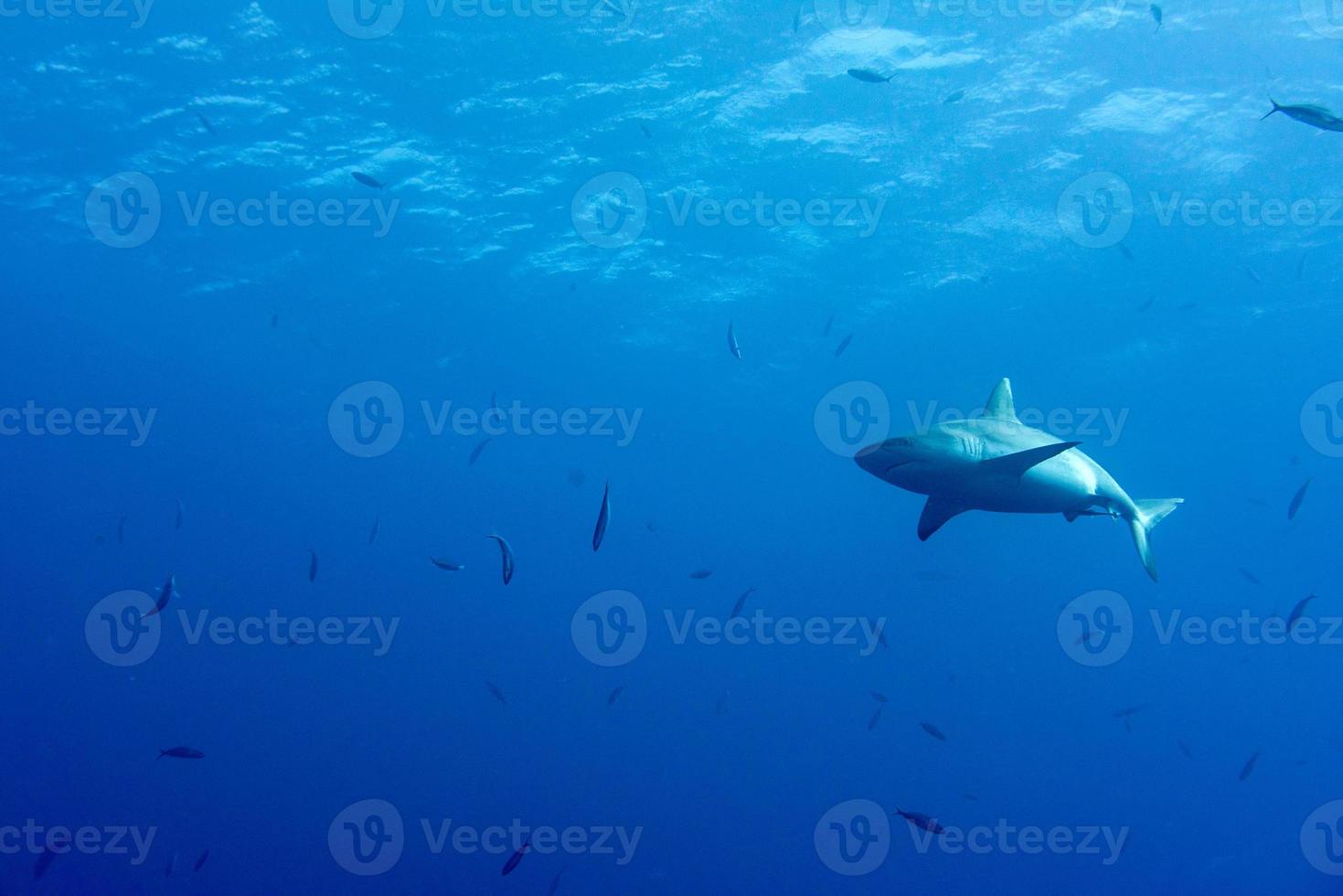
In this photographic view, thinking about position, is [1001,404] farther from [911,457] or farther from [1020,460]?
[911,457]

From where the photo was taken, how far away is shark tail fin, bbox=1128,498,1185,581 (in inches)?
252

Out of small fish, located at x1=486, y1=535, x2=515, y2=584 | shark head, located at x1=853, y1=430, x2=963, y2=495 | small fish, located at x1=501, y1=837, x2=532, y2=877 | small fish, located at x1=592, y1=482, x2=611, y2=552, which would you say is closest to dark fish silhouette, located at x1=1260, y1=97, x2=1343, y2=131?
shark head, located at x1=853, y1=430, x2=963, y2=495

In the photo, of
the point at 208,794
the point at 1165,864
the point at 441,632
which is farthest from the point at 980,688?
the point at 208,794

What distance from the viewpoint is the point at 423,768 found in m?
51.0

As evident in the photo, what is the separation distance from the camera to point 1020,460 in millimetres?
5039

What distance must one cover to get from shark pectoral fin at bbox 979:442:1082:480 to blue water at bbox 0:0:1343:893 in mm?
8244

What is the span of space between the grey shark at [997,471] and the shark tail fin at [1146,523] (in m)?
0.02

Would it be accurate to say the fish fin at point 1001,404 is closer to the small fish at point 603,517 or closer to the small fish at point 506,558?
the small fish at point 603,517

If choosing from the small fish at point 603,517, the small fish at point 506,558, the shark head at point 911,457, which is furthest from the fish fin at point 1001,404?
the small fish at point 506,558

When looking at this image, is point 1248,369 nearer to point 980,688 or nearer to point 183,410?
point 183,410

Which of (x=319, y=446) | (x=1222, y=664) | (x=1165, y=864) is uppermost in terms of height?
(x=319, y=446)

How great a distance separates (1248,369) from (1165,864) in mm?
58215

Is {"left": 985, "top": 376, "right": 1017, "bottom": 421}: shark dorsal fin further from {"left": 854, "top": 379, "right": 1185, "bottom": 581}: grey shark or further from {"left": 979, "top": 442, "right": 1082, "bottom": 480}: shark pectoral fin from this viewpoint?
{"left": 979, "top": 442, "right": 1082, "bottom": 480}: shark pectoral fin

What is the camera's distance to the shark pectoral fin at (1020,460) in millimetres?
4887
